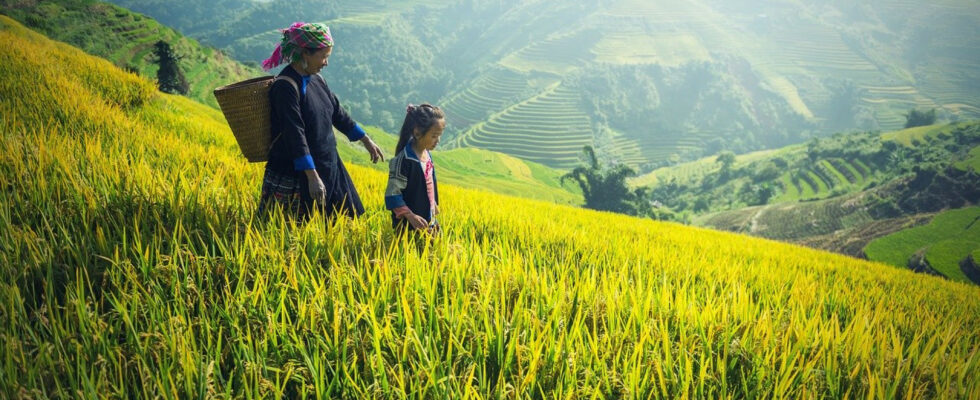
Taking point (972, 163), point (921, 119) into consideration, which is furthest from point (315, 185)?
point (921, 119)

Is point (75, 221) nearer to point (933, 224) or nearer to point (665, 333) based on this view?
point (665, 333)

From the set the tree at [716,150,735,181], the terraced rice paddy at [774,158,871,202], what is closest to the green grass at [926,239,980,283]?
the terraced rice paddy at [774,158,871,202]

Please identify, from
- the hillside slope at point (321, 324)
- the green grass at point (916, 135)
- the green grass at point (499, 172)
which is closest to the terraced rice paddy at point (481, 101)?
the green grass at point (499, 172)

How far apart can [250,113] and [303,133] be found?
300 mm

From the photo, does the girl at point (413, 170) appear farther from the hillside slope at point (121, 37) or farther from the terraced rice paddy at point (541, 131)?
the terraced rice paddy at point (541, 131)

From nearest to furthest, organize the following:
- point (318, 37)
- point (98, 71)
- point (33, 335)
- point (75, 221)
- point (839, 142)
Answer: point (33, 335) → point (75, 221) → point (318, 37) → point (98, 71) → point (839, 142)

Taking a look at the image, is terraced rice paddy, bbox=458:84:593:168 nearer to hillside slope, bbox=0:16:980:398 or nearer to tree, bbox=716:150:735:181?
tree, bbox=716:150:735:181

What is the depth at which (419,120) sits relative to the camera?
2668mm

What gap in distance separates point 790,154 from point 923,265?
82378 millimetres

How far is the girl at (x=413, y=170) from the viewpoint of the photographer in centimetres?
263

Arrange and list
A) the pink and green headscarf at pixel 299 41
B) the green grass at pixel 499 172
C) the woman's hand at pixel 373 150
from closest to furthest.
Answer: the pink and green headscarf at pixel 299 41 < the woman's hand at pixel 373 150 < the green grass at pixel 499 172

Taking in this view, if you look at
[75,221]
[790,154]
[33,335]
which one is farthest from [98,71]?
[790,154]

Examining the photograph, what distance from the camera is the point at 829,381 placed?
1.61 meters

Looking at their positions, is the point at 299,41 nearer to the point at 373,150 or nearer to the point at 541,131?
the point at 373,150
